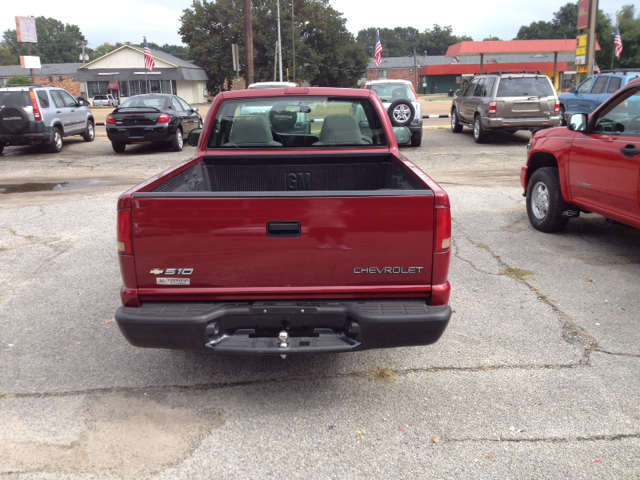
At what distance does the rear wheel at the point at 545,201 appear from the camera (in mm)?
7078

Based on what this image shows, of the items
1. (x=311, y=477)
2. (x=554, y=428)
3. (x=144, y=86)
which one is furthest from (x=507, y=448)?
(x=144, y=86)

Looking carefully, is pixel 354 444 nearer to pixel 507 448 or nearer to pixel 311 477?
pixel 311 477

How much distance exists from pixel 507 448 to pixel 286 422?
121 cm

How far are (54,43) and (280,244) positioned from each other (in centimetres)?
15360

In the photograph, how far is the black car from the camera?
15.2m

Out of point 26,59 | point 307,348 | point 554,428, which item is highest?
point 26,59

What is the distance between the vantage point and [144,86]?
213ft

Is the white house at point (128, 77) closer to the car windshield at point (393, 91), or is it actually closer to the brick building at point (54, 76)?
the brick building at point (54, 76)

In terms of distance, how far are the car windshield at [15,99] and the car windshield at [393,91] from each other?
905 centimetres

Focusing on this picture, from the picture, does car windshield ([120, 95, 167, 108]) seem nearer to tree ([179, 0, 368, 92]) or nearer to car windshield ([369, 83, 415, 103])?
car windshield ([369, 83, 415, 103])

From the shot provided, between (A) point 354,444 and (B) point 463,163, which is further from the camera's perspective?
(B) point 463,163

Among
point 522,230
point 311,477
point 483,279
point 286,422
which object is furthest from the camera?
point 522,230

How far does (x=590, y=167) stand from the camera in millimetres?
6344

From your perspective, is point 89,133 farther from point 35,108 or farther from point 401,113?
point 401,113
